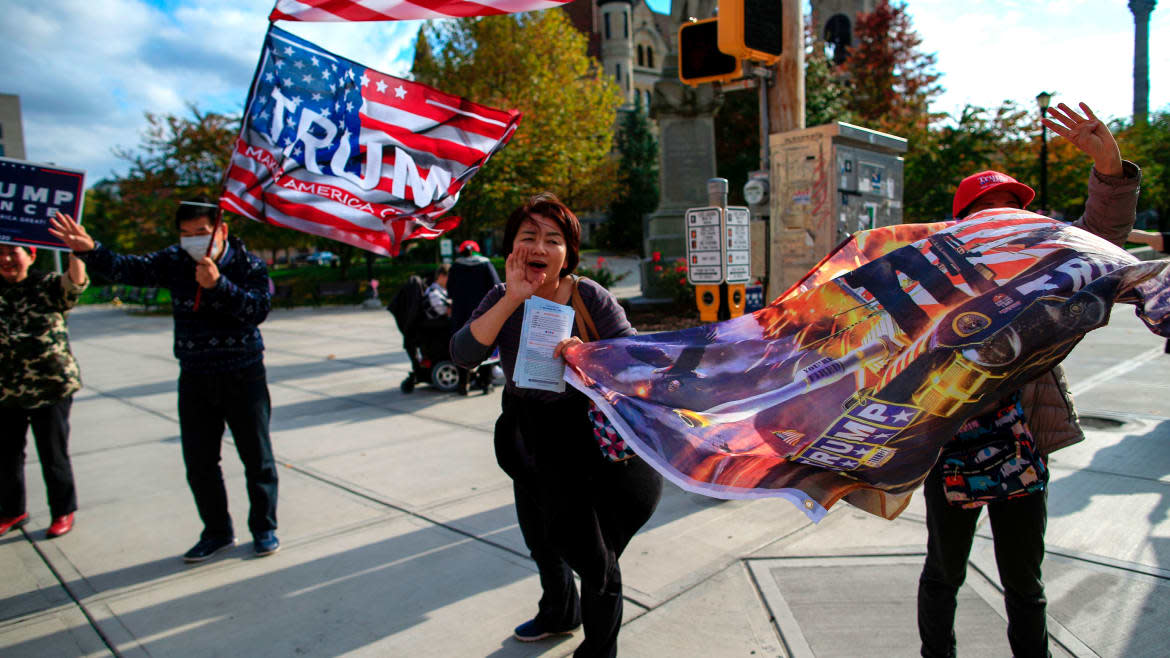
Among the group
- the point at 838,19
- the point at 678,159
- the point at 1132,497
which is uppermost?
the point at 838,19

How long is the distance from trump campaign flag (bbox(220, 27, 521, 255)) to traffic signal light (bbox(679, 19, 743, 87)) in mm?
2707

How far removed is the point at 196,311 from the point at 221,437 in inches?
27.7

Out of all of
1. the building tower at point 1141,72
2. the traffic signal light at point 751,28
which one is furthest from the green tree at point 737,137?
the building tower at point 1141,72

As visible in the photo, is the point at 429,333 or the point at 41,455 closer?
the point at 41,455

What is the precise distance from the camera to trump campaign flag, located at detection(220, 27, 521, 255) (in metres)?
3.62

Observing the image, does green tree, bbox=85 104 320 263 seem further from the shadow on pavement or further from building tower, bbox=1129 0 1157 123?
building tower, bbox=1129 0 1157 123

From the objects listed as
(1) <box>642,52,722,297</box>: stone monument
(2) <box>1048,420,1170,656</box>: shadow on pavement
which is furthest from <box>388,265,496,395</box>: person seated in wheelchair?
(1) <box>642,52,722,297</box>: stone monument

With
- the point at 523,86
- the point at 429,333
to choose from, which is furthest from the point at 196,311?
the point at 523,86

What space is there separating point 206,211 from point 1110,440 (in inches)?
248

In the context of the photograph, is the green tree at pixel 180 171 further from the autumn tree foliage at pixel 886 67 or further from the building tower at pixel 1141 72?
the building tower at pixel 1141 72

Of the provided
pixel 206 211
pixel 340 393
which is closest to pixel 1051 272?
pixel 206 211

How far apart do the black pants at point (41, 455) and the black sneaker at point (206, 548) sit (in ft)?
3.76

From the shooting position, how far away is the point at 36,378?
433 cm

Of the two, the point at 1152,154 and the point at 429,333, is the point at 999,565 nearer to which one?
the point at 429,333
